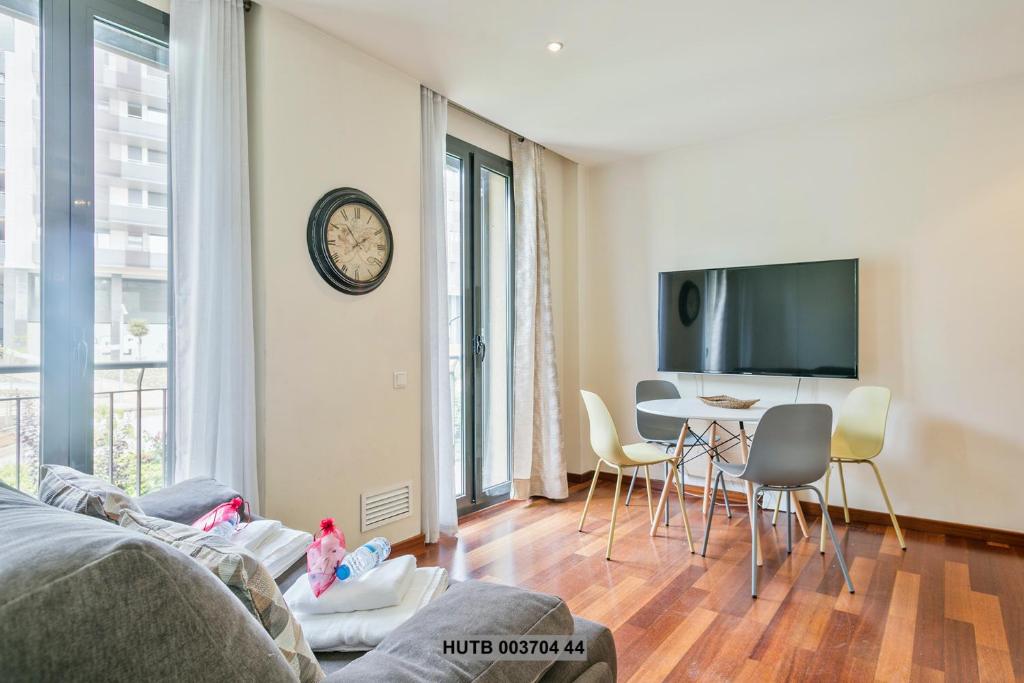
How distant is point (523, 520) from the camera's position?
377 centimetres

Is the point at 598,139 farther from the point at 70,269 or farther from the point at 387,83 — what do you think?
the point at 70,269

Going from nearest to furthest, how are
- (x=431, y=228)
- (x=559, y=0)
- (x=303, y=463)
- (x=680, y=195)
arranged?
(x=559, y=0) → (x=303, y=463) → (x=431, y=228) → (x=680, y=195)

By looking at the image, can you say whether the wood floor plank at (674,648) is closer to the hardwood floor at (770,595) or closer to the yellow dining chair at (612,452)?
the hardwood floor at (770,595)

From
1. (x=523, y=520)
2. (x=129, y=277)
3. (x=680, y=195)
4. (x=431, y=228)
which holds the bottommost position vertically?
(x=523, y=520)

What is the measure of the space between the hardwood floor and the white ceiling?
2.64 m

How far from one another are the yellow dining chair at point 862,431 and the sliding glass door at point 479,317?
2.13 metres

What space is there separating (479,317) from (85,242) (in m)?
2.35

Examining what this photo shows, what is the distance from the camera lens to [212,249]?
2.34 meters

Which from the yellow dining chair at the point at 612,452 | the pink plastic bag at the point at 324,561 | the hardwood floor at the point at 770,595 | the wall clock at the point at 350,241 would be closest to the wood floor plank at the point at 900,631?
the hardwood floor at the point at 770,595

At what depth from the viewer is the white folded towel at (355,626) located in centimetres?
125

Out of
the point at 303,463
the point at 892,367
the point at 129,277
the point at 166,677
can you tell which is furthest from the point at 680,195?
the point at 166,677

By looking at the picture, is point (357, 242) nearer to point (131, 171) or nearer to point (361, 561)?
point (131, 171)

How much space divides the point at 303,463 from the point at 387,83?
203 centimetres

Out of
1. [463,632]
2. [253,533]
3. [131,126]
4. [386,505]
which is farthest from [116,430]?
[463,632]
